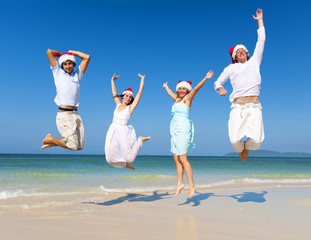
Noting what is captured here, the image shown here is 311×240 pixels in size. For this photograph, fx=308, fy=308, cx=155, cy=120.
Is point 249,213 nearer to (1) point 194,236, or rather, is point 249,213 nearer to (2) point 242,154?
(2) point 242,154

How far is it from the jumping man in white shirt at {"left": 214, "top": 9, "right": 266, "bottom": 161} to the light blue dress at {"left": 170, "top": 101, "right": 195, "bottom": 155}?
3.73 ft

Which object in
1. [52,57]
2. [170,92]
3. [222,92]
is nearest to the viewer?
[222,92]

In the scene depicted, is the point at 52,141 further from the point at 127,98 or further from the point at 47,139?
the point at 127,98

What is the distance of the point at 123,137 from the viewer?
6.93 metres

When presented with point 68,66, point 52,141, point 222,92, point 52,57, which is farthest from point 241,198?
point 52,57

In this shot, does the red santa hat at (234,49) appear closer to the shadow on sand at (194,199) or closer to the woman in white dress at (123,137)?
the woman in white dress at (123,137)

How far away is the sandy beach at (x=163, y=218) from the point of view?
5.14 m

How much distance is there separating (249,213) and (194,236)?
7.26 ft

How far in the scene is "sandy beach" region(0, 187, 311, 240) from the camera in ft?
16.9

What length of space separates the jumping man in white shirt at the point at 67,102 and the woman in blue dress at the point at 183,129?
210 centimetres

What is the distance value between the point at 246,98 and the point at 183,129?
1.61 metres

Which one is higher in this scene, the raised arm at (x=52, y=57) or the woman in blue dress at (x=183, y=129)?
the raised arm at (x=52, y=57)

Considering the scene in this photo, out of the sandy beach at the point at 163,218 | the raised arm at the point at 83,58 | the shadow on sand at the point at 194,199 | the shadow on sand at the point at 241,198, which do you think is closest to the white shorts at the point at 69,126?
the raised arm at the point at 83,58

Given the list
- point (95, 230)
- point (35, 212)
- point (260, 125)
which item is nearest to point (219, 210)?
point (260, 125)
